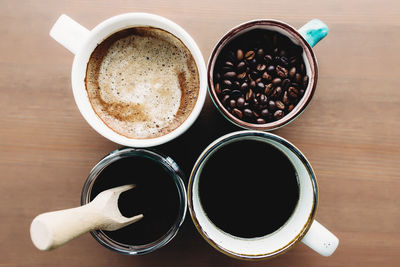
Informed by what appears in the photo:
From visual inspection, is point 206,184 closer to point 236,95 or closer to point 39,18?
point 236,95

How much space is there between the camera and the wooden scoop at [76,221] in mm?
483

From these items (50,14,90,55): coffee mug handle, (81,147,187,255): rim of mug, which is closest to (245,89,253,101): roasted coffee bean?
(81,147,187,255): rim of mug

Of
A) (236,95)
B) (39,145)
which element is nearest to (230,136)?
(236,95)

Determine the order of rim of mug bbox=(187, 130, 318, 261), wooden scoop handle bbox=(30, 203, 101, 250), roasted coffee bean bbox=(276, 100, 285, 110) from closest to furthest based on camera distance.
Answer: wooden scoop handle bbox=(30, 203, 101, 250) → rim of mug bbox=(187, 130, 318, 261) → roasted coffee bean bbox=(276, 100, 285, 110)

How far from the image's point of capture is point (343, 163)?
2.67 feet

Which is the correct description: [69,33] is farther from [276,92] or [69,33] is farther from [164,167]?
[276,92]

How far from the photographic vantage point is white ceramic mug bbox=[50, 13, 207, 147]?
63 cm

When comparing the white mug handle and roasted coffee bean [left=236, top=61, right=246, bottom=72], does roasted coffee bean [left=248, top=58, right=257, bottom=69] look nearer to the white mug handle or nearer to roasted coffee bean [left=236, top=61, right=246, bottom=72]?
→ roasted coffee bean [left=236, top=61, right=246, bottom=72]

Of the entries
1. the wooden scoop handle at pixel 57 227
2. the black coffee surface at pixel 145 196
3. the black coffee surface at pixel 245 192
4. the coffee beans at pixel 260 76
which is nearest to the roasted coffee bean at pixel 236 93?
the coffee beans at pixel 260 76

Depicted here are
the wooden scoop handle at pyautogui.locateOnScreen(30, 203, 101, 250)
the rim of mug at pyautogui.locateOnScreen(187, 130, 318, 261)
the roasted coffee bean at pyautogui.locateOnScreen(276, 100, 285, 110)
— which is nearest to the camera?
the wooden scoop handle at pyautogui.locateOnScreen(30, 203, 101, 250)

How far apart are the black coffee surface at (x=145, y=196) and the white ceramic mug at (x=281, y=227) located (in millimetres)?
81

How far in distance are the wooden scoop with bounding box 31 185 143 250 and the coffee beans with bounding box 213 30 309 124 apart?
0.29m

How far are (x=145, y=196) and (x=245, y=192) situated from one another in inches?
8.5

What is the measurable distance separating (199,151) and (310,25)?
361 mm
